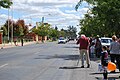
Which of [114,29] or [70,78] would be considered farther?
[114,29]

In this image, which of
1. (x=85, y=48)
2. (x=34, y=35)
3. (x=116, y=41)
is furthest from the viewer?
(x=34, y=35)

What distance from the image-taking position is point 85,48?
2022 cm

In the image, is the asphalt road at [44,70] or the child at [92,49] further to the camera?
the child at [92,49]

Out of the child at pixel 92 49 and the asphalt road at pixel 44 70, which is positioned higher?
the child at pixel 92 49

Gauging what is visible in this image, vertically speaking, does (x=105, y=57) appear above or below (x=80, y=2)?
below

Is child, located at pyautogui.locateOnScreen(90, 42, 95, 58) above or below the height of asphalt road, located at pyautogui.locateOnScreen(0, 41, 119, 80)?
above

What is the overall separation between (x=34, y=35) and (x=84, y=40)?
119m

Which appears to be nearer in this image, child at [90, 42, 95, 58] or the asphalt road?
the asphalt road

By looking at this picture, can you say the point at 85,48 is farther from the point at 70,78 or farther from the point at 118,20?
the point at 118,20

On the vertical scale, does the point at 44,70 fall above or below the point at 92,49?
below

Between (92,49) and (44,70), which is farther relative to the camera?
(92,49)

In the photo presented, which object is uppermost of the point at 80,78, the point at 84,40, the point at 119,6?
the point at 119,6

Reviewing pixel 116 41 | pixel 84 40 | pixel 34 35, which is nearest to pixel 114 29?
pixel 84 40

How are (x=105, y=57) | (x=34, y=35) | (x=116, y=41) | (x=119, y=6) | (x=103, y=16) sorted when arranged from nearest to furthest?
1. (x=105, y=57)
2. (x=116, y=41)
3. (x=119, y=6)
4. (x=103, y=16)
5. (x=34, y=35)
